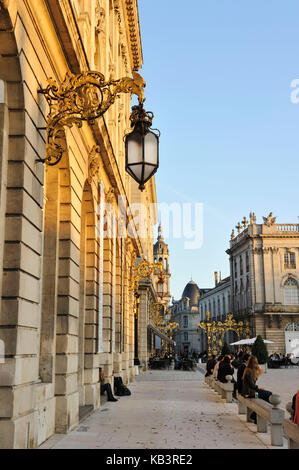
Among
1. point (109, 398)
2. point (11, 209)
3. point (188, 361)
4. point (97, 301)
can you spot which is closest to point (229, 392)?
point (109, 398)

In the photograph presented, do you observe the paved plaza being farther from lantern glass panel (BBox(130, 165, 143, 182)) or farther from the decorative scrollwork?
the decorative scrollwork

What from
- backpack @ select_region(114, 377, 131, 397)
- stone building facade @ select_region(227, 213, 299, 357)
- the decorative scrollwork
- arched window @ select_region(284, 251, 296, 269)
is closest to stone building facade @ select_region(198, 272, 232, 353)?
stone building facade @ select_region(227, 213, 299, 357)

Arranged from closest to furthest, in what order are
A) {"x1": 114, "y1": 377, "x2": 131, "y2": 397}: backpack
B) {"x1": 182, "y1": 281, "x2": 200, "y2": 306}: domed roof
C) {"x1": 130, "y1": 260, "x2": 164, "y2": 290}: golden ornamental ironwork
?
{"x1": 114, "y1": 377, "x2": 131, "y2": 397}: backpack → {"x1": 130, "y1": 260, "x2": 164, "y2": 290}: golden ornamental ironwork → {"x1": 182, "y1": 281, "x2": 200, "y2": 306}: domed roof

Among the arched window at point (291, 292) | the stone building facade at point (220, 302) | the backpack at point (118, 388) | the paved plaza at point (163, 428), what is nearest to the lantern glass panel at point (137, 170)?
the paved plaza at point (163, 428)

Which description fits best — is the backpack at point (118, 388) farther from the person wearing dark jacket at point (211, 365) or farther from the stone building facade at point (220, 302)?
the stone building facade at point (220, 302)

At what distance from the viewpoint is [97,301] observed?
14.2 m

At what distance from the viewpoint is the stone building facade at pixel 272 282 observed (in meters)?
66.6

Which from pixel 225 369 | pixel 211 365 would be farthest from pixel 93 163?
pixel 211 365

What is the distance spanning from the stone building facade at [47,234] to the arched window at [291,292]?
54218mm

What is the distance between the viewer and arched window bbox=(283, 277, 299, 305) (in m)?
68.2

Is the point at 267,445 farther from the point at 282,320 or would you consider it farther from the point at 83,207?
the point at 282,320

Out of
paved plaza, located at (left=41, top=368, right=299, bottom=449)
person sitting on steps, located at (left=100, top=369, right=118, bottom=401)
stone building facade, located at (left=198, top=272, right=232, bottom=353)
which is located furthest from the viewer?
A: stone building facade, located at (left=198, top=272, right=232, bottom=353)

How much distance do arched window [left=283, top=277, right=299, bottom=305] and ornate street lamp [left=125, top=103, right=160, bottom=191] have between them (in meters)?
64.1

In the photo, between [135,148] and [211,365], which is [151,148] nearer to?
[135,148]
